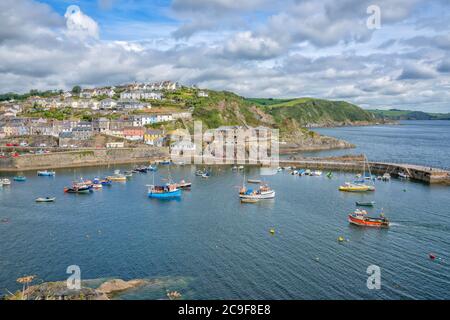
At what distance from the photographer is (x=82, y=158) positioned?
2923 inches

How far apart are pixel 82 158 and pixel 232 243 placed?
51.5 meters

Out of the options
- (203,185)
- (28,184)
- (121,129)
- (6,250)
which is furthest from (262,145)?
(6,250)

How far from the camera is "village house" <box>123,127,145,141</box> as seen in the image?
89.1 metres

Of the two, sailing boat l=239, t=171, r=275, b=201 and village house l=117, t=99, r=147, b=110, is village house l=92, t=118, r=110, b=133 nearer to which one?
village house l=117, t=99, r=147, b=110

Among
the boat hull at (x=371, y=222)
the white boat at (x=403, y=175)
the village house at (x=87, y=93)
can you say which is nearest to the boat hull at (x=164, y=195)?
the boat hull at (x=371, y=222)

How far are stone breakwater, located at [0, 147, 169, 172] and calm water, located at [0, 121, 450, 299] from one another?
753 inches

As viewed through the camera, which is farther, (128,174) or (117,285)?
(128,174)

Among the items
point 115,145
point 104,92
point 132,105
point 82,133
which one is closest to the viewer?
point 115,145

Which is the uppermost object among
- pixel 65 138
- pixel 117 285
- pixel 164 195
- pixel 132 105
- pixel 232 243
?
pixel 132 105

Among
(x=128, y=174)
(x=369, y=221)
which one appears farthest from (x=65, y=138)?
(x=369, y=221)

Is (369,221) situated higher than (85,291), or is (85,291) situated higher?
(369,221)

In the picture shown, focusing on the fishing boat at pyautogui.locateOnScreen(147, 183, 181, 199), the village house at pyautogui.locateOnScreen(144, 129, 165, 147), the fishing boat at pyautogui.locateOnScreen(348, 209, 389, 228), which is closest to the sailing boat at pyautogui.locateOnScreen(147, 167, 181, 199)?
the fishing boat at pyautogui.locateOnScreen(147, 183, 181, 199)

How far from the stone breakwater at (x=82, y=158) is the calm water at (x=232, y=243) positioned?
19.1m

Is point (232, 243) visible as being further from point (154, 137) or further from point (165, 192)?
point (154, 137)
